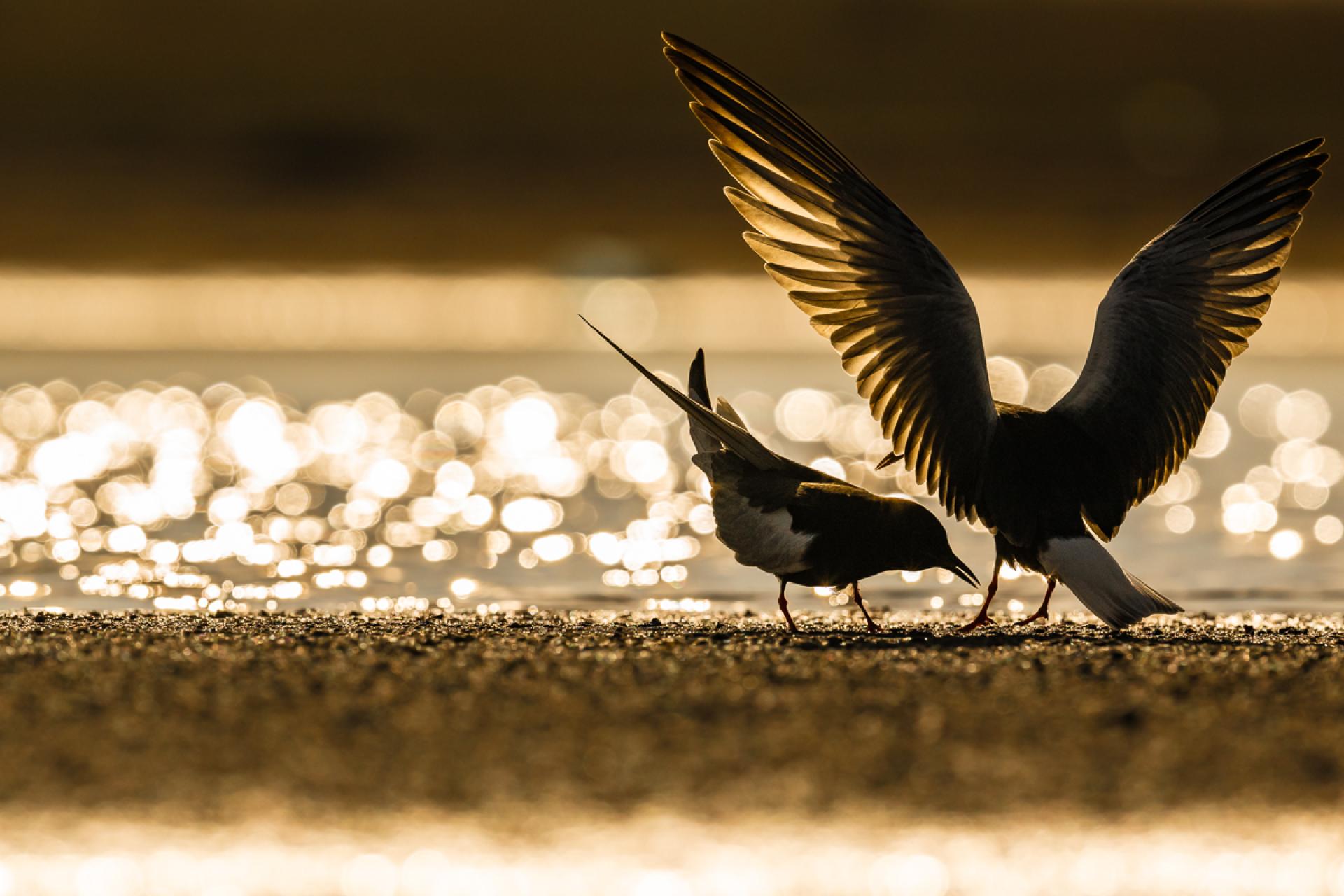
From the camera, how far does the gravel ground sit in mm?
4414

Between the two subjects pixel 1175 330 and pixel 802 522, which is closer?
pixel 802 522

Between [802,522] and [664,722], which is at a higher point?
[802,522]

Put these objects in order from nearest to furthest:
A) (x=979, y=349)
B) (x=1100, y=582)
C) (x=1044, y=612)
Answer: (x=1100, y=582), (x=979, y=349), (x=1044, y=612)

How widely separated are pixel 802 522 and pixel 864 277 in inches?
39.7

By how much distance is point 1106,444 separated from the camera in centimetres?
721

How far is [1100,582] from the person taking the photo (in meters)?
6.84

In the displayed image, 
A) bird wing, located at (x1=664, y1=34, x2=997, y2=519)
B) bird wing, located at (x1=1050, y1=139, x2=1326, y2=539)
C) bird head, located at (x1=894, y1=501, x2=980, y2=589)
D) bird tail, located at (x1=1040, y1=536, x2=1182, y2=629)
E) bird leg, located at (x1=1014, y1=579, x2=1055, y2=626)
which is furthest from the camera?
bird leg, located at (x1=1014, y1=579, x2=1055, y2=626)

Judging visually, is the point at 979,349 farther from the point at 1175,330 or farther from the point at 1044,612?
the point at 1044,612

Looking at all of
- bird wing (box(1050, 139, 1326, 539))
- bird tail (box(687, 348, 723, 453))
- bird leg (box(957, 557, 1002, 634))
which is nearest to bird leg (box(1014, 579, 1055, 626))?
bird leg (box(957, 557, 1002, 634))

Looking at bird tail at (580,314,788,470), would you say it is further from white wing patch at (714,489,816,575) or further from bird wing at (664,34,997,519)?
bird wing at (664,34,997,519)

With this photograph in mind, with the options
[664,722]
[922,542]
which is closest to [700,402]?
[922,542]

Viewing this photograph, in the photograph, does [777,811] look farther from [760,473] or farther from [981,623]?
[981,623]

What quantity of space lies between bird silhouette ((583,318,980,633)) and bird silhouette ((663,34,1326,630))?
0.66 ft

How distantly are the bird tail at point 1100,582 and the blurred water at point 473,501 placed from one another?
2099 millimetres
